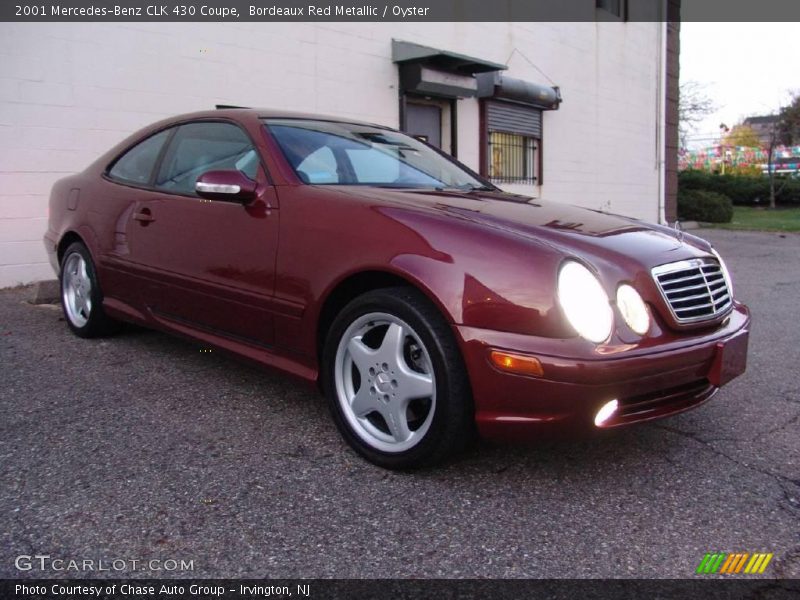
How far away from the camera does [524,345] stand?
2332mm

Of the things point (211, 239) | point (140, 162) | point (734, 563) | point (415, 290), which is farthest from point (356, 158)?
point (734, 563)

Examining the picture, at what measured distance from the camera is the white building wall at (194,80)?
6.25 m

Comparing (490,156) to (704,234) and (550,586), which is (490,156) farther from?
(550,586)

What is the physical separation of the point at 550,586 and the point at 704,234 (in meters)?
14.2

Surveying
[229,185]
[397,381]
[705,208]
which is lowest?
[397,381]

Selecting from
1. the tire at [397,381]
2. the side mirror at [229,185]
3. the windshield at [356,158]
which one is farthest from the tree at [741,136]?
the tire at [397,381]

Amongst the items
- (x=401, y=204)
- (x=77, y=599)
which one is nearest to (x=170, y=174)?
(x=401, y=204)

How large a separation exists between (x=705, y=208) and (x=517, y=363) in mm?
17873

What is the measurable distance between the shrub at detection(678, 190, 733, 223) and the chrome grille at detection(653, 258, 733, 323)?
16.9 m

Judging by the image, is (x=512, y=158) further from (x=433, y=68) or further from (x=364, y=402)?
(x=364, y=402)

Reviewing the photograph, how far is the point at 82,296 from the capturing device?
444cm

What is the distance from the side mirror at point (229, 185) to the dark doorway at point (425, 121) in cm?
673

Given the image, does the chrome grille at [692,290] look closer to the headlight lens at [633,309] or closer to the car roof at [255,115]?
the headlight lens at [633,309]

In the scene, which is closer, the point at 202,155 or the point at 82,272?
the point at 202,155
